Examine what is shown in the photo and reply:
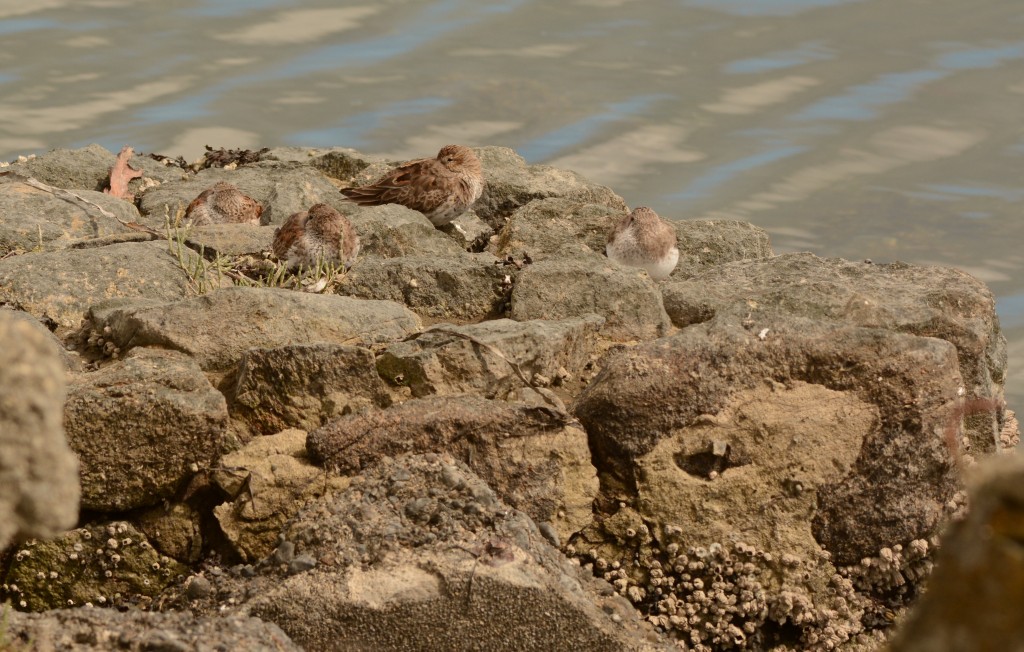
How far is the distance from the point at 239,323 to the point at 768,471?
2.46 meters

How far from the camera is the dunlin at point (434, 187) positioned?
9.34 meters

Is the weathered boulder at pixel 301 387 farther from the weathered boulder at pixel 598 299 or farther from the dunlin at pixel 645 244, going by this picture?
the dunlin at pixel 645 244

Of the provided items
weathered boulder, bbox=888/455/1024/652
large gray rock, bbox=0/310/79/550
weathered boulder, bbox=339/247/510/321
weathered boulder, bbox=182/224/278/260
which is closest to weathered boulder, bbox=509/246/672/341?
weathered boulder, bbox=339/247/510/321

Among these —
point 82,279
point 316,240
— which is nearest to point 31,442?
→ point 82,279

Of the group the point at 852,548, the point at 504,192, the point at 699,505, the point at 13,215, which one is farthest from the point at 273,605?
the point at 504,192

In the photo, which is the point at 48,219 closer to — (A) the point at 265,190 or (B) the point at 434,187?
(A) the point at 265,190

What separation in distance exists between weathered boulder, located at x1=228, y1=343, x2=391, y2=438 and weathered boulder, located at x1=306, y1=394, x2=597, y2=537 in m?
0.27

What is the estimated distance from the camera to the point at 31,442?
2910mm

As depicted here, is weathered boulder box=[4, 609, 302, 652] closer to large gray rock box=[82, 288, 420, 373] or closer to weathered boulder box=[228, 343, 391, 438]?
weathered boulder box=[228, 343, 391, 438]

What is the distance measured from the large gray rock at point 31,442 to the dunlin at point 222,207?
246 inches

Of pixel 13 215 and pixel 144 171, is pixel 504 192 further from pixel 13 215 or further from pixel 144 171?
pixel 13 215

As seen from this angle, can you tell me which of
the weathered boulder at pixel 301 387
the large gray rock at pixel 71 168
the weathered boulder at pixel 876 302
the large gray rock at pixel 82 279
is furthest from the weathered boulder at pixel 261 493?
the large gray rock at pixel 71 168

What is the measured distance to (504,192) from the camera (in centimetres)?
1020

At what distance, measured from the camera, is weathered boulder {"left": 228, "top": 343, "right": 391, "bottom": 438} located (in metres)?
5.61
